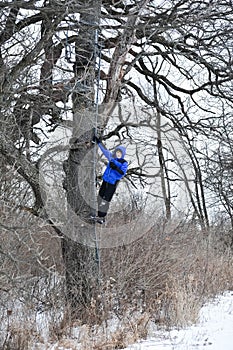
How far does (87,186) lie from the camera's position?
29.0ft

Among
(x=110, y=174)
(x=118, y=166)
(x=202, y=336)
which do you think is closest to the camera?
(x=202, y=336)

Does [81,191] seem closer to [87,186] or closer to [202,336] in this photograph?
[87,186]

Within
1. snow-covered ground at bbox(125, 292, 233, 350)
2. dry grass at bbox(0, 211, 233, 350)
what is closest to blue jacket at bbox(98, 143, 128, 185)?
dry grass at bbox(0, 211, 233, 350)

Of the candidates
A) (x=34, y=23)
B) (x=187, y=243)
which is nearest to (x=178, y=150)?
(x=187, y=243)

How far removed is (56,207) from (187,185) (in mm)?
6156

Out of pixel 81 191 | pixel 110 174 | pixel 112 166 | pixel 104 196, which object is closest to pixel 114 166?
pixel 112 166

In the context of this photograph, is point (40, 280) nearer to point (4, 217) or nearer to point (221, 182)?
point (4, 217)

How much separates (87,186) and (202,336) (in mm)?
3022

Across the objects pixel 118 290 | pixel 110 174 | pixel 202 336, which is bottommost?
pixel 202 336

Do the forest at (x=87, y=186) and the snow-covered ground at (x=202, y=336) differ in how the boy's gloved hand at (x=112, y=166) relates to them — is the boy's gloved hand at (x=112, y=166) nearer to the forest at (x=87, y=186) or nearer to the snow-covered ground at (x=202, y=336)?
the forest at (x=87, y=186)

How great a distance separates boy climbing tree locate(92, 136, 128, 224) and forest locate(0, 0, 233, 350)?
0.82 ft

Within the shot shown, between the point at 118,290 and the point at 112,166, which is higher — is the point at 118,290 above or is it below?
below

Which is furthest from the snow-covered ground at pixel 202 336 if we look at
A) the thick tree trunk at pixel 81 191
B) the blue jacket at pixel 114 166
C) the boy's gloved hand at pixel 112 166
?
the boy's gloved hand at pixel 112 166

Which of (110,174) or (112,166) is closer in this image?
(112,166)
